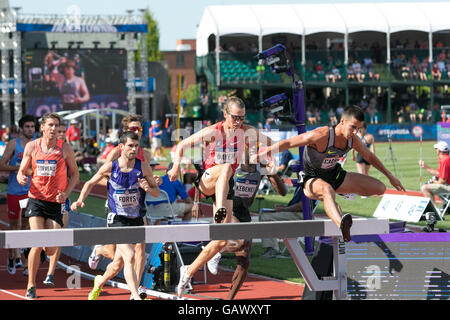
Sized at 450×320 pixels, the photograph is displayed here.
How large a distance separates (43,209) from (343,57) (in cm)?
5103

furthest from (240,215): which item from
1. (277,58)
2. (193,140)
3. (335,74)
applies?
(335,74)

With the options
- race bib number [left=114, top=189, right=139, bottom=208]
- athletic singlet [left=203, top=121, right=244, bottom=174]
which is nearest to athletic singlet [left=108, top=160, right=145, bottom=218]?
race bib number [left=114, top=189, right=139, bottom=208]

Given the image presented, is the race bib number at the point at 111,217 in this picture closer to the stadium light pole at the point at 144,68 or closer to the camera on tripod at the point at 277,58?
the camera on tripod at the point at 277,58

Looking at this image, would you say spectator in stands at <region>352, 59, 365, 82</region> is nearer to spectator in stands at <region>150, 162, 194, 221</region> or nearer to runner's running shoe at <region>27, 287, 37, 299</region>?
spectator in stands at <region>150, 162, 194, 221</region>

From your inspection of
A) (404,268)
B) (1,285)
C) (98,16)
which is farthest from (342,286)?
(98,16)

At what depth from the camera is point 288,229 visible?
7.07 meters

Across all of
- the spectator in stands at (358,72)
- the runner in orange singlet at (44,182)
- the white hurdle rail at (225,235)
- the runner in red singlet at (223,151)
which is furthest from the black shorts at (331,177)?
the spectator in stands at (358,72)

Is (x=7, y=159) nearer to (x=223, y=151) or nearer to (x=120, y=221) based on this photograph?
(x=120, y=221)

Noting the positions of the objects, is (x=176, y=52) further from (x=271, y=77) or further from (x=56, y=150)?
(x=56, y=150)

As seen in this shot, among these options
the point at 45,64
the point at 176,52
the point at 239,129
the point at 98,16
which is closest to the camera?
the point at 239,129

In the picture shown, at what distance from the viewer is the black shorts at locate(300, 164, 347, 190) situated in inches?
341

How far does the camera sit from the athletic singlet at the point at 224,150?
8.83 m

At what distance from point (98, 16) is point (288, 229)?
50949 mm

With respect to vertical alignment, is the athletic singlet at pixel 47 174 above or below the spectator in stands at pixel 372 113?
above
